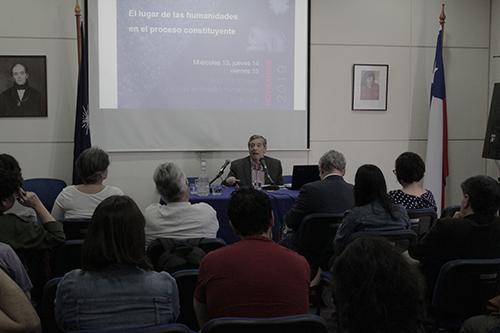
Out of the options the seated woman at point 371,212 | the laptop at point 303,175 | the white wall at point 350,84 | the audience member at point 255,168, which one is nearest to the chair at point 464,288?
the seated woman at point 371,212

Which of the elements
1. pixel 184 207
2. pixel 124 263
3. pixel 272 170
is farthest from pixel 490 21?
pixel 124 263

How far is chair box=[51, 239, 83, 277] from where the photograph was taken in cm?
306

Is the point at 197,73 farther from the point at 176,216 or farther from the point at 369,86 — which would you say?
the point at 176,216

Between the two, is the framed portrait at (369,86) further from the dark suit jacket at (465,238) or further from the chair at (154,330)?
the chair at (154,330)

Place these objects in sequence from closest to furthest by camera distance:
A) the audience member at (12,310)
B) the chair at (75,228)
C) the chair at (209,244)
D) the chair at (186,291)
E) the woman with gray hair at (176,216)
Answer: the audience member at (12,310)
the chair at (186,291)
the chair at (209,244)
the woman with gray hair at (176,216)
the chair at (75,228)

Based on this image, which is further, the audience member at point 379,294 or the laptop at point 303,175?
the laptop at point 303,175

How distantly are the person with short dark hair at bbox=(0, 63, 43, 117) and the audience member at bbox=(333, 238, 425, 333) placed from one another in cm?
497

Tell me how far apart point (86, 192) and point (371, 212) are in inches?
71.4

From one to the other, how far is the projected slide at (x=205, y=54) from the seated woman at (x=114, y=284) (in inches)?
155

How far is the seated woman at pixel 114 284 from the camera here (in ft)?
6.40

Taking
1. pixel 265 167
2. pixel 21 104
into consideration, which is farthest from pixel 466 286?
pixel 21 104

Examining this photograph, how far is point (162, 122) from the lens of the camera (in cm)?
591

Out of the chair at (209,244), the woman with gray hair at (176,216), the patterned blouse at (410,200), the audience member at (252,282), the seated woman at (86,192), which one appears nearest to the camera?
the audience member at (252,282)

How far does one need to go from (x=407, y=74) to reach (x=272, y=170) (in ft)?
6.80
